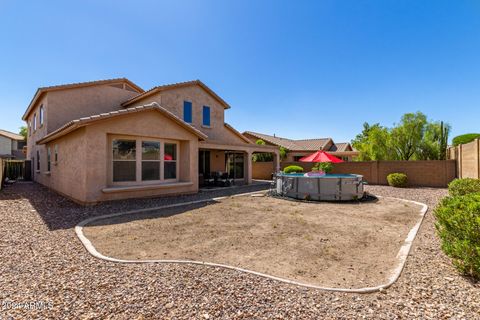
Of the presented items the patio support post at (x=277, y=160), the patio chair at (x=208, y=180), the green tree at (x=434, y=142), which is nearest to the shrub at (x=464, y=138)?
the green tree at (x=434, y=142)

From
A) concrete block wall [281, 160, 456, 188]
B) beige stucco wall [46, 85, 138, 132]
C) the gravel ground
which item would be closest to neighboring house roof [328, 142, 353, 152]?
concrete block wall [281, 160, 456, 188]

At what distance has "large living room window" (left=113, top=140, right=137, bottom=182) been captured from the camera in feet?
35.2

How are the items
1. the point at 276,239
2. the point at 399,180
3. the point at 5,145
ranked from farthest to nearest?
the point at 5,145
the point at 399,180
the point at 276,239

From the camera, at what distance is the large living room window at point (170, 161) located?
12.5 metres

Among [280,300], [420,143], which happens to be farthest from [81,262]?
[420,143]

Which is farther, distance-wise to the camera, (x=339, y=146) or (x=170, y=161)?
(x=339, y=146)

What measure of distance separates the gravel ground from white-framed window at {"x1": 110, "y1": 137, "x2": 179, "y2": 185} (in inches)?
244

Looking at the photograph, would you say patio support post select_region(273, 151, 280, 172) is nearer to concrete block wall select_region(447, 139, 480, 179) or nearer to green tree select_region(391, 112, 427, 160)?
green tree select_region(391, 112, 427, 160)

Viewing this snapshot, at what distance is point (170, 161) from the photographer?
12750mm

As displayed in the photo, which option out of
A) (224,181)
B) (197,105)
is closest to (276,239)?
(224,181)

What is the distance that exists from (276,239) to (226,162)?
50.5ft

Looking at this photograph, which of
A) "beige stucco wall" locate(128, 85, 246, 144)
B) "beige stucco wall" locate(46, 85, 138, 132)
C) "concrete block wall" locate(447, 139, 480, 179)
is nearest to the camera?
"concrete block wall" locate(447, 139, 480, 179)

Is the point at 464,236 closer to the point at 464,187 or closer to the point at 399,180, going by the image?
the point at 464,187

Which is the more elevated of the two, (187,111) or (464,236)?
(187,111)
